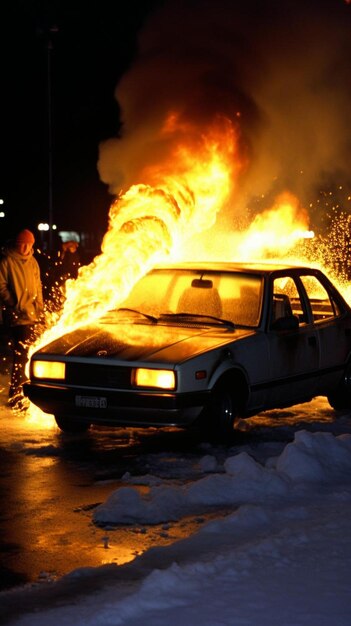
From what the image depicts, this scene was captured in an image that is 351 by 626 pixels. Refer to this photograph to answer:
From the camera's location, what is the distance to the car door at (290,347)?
10625 millimetres

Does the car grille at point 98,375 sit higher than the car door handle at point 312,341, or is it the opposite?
the car door handle at point 312,341

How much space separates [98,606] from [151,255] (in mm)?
8248

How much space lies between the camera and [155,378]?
9453 millimetres

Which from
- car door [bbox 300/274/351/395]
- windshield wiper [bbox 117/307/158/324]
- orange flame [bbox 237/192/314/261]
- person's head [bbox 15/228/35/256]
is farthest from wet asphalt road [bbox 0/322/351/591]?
orange flame [bbox 237/192/314/261]

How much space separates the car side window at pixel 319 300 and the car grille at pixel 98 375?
300 centimetres

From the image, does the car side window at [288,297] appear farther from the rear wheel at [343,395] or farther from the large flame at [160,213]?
the large flame at [160,213]

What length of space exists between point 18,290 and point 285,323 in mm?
3389

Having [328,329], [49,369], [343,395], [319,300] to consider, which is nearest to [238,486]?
[49,369]

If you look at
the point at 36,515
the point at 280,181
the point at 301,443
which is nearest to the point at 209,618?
the point at 36,515

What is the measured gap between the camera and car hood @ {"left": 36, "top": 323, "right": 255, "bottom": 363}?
31.7 ft

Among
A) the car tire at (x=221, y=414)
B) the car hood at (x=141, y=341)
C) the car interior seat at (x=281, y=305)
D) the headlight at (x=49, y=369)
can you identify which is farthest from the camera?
the car interior seat at (x=281, y=305)

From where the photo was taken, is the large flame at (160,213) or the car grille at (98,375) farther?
the large flame at (160,213)

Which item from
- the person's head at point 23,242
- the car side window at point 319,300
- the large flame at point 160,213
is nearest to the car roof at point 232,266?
the car side window at point 319,300

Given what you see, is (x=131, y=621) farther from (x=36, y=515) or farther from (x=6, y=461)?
(x=6, y=461)
